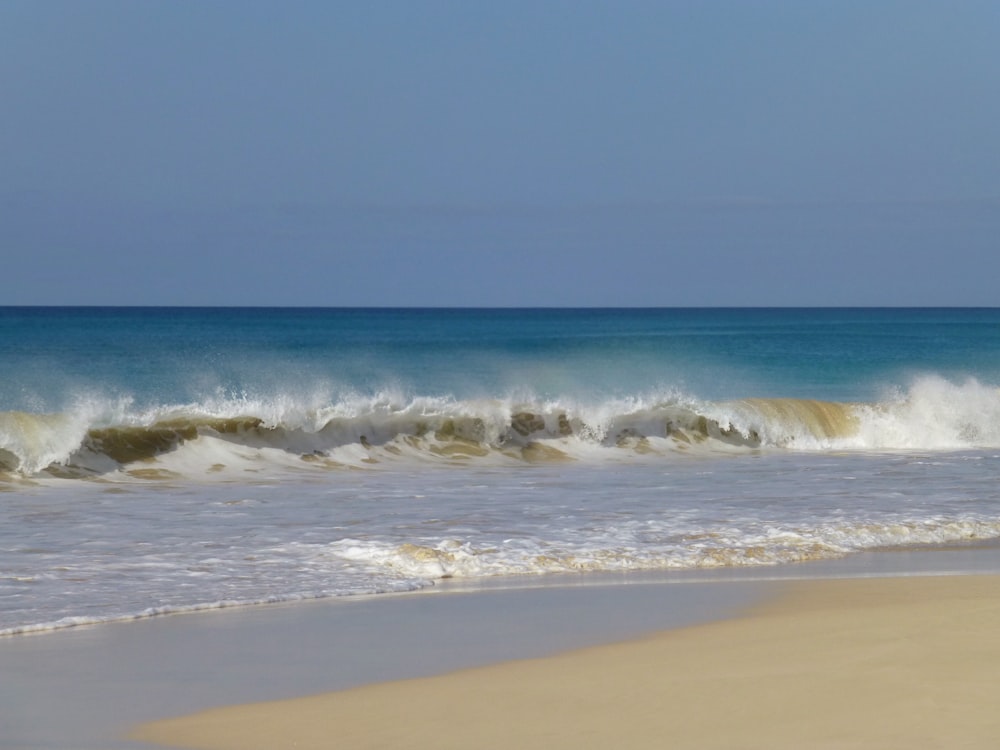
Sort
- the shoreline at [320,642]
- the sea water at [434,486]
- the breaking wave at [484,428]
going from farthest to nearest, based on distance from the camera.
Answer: the breaking wave at [484,428] → the sea water at [434,486] → the shoreline at [320,642]

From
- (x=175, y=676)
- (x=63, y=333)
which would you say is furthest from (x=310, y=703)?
(x=63, y=333)

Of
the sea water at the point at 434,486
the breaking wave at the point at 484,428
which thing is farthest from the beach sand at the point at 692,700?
the breaking wave at the point at 484,428

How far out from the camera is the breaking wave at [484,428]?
1539cm

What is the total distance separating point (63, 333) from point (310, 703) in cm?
5358

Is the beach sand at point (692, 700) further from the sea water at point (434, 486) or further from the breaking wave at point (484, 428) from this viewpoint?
the breaking wave at point (484, 428)

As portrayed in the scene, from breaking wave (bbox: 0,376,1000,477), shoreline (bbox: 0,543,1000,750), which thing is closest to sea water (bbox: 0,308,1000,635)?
breaking wave (bbox: 0,376,1000,477)

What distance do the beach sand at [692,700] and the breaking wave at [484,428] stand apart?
10.1 metres

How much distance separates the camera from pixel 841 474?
1452 cm

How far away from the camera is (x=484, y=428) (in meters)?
18.4

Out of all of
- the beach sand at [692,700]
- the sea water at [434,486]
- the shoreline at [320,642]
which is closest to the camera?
the beach sand at [692,700]

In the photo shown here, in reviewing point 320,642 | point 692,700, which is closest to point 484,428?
point 320,642

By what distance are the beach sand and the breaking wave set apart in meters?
10.1

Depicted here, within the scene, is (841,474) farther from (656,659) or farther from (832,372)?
(832,372)

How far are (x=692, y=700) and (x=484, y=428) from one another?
44.1ft
